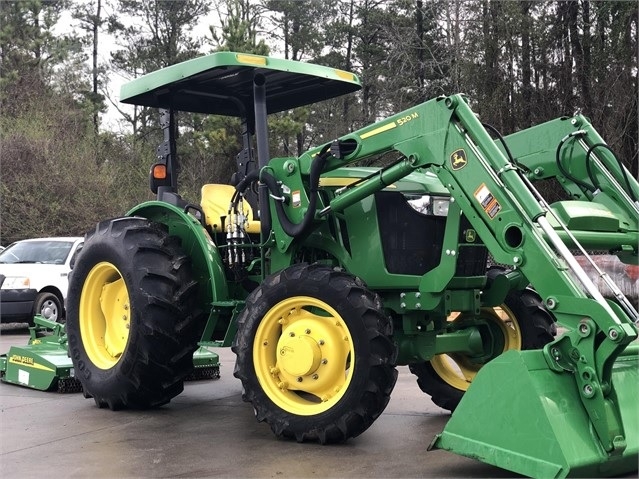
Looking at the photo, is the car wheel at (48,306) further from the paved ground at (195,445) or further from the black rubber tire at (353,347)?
the black rubber tire at (353,347)

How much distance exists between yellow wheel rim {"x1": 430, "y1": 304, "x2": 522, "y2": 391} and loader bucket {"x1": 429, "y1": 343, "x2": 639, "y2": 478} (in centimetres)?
201

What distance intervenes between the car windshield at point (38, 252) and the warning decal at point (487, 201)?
10963 mm

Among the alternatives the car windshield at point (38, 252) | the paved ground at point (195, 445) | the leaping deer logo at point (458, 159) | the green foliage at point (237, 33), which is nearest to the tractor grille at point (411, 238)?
the leaping deer logo at point (458, 159)

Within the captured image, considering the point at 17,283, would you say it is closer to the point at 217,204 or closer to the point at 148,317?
the point at 217,204

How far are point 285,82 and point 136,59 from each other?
90.9ft

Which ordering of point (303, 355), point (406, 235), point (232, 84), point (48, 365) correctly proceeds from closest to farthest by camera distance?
point (303, 355) < point (406, 235) < point (232, 84) < point (48, 365)

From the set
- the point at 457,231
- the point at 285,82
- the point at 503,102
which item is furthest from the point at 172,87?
the point at 503,102

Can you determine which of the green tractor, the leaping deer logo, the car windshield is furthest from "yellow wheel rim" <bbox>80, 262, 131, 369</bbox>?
the car windshield

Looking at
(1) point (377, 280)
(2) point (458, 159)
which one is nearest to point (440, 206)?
(1) point (377, 280)

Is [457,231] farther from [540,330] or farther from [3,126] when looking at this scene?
[3,126]

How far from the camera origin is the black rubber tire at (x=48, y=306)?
549 inches

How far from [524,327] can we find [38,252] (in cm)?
1054

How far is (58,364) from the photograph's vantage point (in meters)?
7.63

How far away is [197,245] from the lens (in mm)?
6770
